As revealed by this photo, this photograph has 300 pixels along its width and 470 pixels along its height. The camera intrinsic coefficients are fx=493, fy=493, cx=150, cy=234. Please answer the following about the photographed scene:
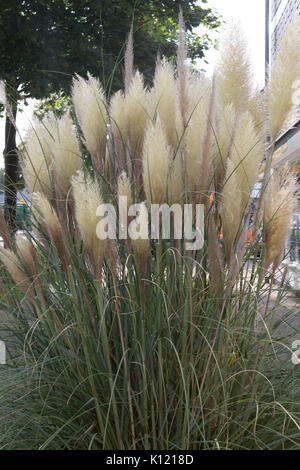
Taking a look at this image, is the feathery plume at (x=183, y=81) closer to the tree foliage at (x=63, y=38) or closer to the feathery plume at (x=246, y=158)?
the feathery plume at (x=246, y=158)

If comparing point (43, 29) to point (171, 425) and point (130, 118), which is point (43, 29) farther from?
point (171, 425)

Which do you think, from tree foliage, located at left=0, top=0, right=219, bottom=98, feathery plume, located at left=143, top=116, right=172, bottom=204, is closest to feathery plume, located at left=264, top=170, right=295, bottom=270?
feathery plume, located at left=143, top=116, right=172, bottom=204

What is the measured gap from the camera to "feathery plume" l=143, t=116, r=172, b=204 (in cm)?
133

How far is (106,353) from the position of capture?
1406mm

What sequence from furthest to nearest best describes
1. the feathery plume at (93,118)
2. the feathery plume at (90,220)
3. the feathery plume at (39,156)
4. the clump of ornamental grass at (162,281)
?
the feathery plume at (39,156), the feathery plume at (93,118), the clump of ornamental grass at (162,281), the feathery plume at (90,220)

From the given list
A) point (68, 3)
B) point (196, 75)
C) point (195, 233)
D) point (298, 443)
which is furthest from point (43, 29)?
point (298, 443)

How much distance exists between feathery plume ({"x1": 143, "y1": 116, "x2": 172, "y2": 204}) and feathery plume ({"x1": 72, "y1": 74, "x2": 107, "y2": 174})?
0.85 ft

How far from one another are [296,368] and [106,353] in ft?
2.25

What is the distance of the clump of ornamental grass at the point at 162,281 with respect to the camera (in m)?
1.41

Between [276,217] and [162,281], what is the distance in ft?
1.38

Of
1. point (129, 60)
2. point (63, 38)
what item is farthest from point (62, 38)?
point (129, 60)

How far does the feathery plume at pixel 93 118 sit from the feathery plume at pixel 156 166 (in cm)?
26

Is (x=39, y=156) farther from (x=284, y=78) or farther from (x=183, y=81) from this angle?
(x=284, y=78)

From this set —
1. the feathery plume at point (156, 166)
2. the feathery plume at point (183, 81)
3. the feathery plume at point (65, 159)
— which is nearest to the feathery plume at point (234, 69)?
the feathery plume at point (183, 81)
